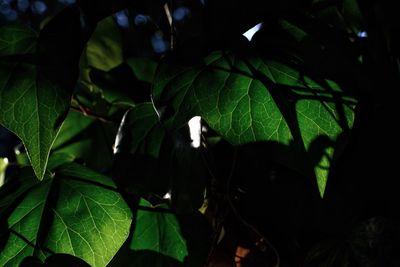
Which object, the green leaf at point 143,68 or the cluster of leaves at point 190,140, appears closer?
the cluster of leaves at point 190,140

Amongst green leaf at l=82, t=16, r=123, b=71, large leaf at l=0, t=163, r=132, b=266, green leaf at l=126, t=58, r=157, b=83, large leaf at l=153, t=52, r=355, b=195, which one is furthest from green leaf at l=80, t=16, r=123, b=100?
large leaf at l=153, t=52, r=355, b=195

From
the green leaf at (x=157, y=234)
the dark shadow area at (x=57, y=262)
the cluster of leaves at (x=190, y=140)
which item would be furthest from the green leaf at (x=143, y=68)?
the dark shadow area at (x=57, y=262)

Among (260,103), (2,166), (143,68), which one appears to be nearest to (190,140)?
(260,103)

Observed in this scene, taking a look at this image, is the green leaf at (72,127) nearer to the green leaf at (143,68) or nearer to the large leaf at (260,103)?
the green leaf at (143,68)

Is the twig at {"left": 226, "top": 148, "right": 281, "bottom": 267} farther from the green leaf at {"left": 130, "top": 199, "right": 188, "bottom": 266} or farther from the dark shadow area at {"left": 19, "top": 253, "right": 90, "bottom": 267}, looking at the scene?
the dark shadow area at {"left": 19, "top": 253, "right": 90, "bottom": 267}

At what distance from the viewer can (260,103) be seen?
411 mm

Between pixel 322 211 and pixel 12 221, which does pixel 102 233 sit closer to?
pixel 12 221

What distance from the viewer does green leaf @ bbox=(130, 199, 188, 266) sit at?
543mm

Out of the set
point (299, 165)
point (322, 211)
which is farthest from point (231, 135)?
point (322, 211)

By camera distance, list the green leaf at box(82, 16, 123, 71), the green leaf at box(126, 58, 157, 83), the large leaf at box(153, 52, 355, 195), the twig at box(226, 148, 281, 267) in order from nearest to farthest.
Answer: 1. the large leaf at box(153, 52, 355, 195)
2. the twig at box(226, 148, 281, 267)
3. the green leaf at box(126, 58, 157, 83)
4. the green leaf at box(82, 16, 123, 71)

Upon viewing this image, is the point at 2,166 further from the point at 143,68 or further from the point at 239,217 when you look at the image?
the point at 239,217

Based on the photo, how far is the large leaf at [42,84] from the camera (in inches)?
17.1

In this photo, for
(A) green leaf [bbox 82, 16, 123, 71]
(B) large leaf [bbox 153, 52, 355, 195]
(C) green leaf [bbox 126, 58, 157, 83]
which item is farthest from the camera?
(A) green leaf [bbox 82, 16, 123, 71]

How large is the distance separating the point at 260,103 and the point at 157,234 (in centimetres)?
23
